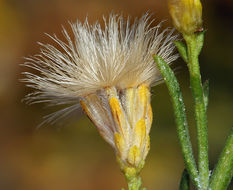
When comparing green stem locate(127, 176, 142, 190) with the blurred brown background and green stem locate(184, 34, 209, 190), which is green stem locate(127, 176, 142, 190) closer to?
green stem locate(184, 34, 209, 190)

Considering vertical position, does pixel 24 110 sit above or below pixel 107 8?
below

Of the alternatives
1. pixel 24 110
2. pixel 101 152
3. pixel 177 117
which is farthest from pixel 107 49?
pixel 24 110

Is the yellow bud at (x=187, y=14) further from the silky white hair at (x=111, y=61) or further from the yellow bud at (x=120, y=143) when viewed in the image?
the yellow bud at (x=120, y=143)

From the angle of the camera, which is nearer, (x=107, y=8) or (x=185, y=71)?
(x=185, y=71)

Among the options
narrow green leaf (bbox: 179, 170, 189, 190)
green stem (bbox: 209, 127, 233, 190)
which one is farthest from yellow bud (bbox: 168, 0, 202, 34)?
narrow green leaf (bbox: 179, 170, 189, 190)

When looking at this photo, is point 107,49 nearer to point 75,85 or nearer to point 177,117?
point 75,85
